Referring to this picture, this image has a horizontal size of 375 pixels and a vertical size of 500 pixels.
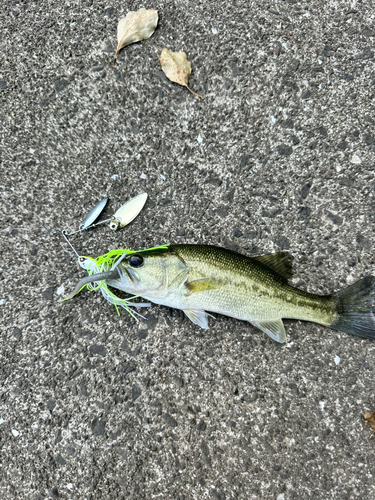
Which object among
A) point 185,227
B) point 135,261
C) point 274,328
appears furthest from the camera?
point 185,227

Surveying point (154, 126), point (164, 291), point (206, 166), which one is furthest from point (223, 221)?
point (154, 126)

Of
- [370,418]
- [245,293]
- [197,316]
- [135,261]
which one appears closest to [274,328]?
[245,293]

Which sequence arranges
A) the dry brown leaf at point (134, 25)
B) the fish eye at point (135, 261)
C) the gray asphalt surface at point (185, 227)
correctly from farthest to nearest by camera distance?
the dry brown leaf at point (134, 25), the gray asphalt surface at point (185, 227), the fish eye at point (135, 261)

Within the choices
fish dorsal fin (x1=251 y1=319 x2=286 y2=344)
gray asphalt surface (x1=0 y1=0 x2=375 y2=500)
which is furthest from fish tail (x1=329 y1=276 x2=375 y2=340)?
fish dorsal fin (x1=251 y1=319 x2=286 y2=344)

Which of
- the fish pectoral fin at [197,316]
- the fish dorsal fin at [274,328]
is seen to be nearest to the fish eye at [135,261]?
the fish pectoral fin at [197,316]

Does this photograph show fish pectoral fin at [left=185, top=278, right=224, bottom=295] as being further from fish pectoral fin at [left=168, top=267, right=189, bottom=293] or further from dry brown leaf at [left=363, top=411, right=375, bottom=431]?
dry brown leaf at [left=363, top=411, right=375, bottom=431]

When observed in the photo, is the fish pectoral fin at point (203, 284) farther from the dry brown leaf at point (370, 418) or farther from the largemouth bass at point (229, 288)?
the dry brown leaf at point (370, 418)

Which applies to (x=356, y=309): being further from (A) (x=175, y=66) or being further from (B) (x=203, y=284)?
(A) (x=175, y=66)
